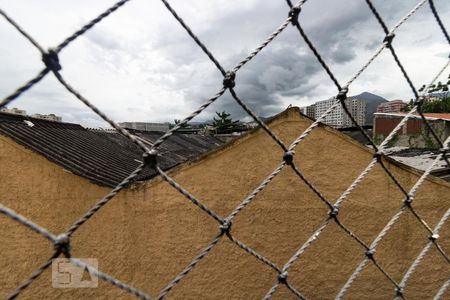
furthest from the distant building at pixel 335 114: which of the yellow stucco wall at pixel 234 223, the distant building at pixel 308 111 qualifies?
the yellow stucco wall at pixel 234 223

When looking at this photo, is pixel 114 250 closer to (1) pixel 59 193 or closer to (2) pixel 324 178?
(1) pixel 59 193

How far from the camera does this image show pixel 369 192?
3.21 m

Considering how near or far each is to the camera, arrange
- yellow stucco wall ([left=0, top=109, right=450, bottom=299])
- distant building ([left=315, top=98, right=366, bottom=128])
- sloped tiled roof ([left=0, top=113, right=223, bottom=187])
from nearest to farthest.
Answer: distant building ([left=315, top=98, right=366, bottom=128])
yellow stucco wall ([left=0, top=109, right=450, bottom=299])
sloped tiled roof ([left=0, top=113, right=223, bottom=187])

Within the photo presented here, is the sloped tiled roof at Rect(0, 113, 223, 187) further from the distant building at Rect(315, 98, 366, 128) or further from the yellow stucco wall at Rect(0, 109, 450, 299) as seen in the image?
the distant building at Rect(315, 98, 366, 128)

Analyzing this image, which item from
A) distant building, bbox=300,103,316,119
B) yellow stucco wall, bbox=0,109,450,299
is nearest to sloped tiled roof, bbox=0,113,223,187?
yellow stucco wall, bbox=0,109,450,299

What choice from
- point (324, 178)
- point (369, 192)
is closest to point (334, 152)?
point (324, 178)

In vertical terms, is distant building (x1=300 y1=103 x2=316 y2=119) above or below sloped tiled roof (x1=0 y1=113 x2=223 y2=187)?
above

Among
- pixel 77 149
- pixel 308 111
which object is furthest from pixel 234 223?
pixel 308 111

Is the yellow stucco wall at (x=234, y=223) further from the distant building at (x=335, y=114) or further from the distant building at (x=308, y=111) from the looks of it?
the distant building at (x=335, y=114)

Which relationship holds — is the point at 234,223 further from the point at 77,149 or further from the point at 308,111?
the point at 308,111

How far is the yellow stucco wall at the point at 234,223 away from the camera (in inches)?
124

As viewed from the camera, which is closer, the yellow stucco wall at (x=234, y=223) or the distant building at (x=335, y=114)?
the distant building at (x=335, y=114)

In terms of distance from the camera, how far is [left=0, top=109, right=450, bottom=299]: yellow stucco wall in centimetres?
314

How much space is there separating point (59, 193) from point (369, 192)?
340 cm
